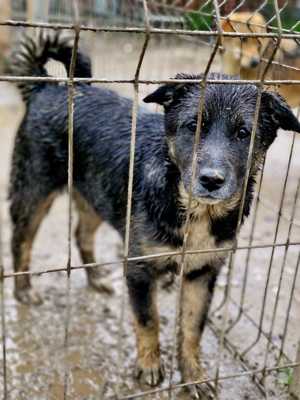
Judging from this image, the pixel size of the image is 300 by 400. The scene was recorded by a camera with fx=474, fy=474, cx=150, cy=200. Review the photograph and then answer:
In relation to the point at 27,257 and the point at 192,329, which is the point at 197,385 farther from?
the point at 27,257

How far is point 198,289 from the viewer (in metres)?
3.07

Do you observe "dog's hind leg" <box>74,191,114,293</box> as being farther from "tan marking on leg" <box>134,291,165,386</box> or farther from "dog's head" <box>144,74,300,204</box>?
"dog's head" <box>144,74,300,204</box>

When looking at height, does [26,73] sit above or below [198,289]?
above

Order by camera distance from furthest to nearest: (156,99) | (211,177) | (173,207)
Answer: (173,207)
(156,99)
(211,177)

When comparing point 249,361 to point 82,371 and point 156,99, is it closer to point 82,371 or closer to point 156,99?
point 82,371

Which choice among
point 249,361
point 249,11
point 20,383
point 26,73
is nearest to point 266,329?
point 249,361

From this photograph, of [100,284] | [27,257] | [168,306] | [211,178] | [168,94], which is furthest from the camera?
[100,284]

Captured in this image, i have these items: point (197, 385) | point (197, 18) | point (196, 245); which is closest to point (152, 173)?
point (196, 245)

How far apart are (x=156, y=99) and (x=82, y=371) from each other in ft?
6.34

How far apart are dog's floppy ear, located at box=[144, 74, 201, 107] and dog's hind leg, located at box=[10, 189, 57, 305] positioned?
63.8 inches

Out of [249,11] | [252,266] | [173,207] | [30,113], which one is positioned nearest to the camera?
[173,207]

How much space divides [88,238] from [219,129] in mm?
2324

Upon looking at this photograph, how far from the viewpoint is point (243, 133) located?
2320 mm

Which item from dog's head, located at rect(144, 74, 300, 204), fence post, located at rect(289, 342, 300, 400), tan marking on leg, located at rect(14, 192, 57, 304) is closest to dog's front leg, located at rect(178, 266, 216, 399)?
fence post, located at rect(289, 342, 300, 400)
